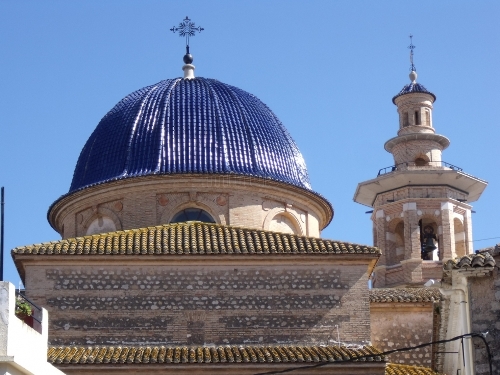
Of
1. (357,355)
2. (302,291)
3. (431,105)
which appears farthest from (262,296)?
(431,105)

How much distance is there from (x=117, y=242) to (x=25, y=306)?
28.0 feet

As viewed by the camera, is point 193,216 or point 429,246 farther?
point 429,246

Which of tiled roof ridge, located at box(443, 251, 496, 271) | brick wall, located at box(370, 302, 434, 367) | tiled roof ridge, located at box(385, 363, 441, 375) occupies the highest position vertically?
brick wall, located at box(370, 302, 434, 367)

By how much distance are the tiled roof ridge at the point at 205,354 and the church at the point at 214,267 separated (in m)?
0.04

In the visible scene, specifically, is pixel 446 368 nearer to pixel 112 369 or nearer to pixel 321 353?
pixel 321 353

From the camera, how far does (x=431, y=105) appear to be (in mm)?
36281

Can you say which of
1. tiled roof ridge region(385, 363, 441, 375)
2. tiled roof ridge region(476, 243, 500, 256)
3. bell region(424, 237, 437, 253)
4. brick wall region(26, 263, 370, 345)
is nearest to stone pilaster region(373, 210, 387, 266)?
bell region(424, 237, 437, 253)

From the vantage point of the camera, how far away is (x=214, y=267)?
933 inches

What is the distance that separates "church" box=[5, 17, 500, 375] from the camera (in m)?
21.9

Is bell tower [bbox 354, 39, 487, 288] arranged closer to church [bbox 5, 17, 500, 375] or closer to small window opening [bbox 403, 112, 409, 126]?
small window opening [bbox 403, 112, 409, 126]

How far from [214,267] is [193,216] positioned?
3.63 m

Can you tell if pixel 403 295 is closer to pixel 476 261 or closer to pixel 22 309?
pixel 476 261

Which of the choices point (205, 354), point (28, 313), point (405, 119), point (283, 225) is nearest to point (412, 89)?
point (405, 119)

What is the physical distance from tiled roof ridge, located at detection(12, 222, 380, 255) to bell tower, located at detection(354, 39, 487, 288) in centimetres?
878
